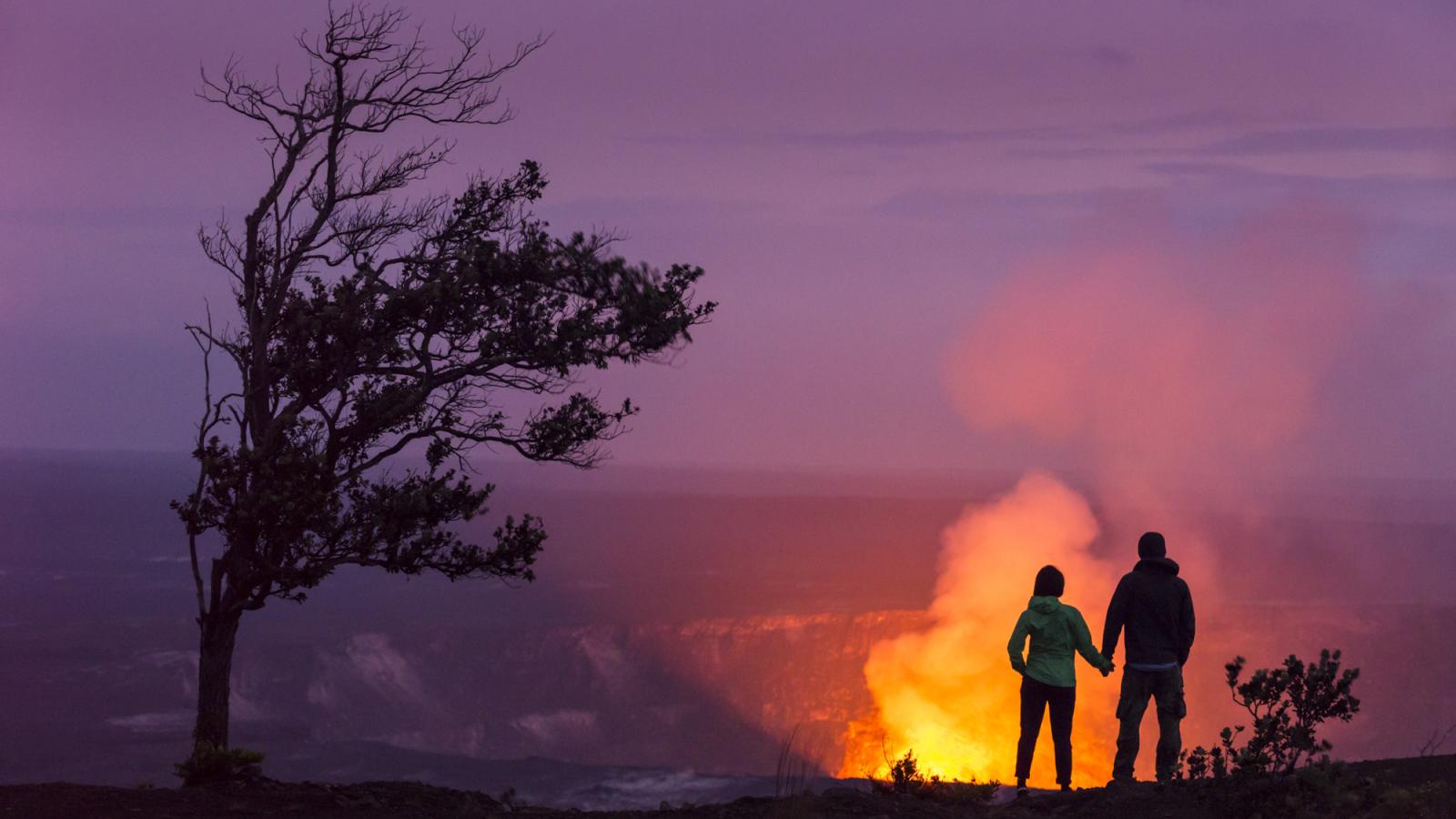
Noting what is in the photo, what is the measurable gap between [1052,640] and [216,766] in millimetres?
8201

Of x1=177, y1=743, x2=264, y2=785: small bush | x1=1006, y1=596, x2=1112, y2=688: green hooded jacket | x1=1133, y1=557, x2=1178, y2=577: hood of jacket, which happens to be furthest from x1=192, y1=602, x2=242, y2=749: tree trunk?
x1=1133, y1=557, x2=1178, y2=577: hood of jacket

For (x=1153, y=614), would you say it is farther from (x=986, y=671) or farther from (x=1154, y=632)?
(x=986, y=671)

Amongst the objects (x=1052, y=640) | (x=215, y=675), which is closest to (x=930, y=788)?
(x=1052, y=640)

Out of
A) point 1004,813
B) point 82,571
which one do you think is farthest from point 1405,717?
point 82,571

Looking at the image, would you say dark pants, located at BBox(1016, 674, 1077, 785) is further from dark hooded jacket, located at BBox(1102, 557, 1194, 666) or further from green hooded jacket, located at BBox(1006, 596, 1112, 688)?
dark hooded jacket, located at BBox(1102, 557, 1194, 666)

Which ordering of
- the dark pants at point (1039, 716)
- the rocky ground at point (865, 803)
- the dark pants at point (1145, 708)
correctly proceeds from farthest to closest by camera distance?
the dark pants at point (1039, 716)
the dark pants at point (1145, 708)
the rocky ground at point (865, 803)

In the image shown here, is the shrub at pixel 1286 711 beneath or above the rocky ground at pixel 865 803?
above

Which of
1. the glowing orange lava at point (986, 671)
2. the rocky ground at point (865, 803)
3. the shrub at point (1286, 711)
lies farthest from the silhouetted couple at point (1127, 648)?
the glowing orange lava at point (986, 671)

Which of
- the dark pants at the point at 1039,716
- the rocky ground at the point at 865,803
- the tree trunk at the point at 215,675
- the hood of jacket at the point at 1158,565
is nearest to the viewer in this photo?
the rocky ground at the point at 865,803

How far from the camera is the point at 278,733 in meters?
81.6

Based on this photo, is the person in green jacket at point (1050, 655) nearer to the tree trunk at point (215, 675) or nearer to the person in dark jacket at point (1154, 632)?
the person in dark jacket at point (1154, 632)

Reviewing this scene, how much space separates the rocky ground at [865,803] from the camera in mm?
10359

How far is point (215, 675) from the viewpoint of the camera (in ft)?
45.5

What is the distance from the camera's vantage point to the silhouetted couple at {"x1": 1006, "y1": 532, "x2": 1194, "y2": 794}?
40.2 feet
